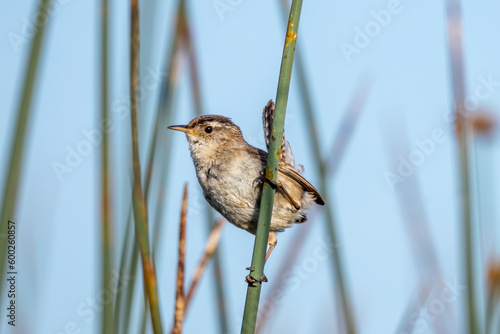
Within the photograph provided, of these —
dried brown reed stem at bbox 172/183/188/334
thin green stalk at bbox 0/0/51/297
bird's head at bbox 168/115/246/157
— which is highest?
bird's head at bbox 168/115/246/157

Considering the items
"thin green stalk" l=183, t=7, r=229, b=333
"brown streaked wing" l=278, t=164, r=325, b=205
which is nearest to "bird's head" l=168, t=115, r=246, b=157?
"brown streaked wing" l=278, t=164, r=325, b=205

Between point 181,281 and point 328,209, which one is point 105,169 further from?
point 328,209

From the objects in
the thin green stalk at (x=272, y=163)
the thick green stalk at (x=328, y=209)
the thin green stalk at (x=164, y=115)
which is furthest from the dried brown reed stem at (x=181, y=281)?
the thick green stalk at (x=328, y=209)

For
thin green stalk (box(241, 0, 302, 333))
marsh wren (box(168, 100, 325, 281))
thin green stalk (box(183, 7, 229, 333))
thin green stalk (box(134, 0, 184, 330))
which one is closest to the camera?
thin green stalk (box(241, 0, 302, 333))

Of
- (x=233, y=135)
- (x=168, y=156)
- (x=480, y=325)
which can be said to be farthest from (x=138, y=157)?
(x=233, y=135)

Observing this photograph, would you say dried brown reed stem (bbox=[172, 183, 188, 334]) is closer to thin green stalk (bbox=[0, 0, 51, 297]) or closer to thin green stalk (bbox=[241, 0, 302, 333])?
thin green stalk (bbox=[241, 0, 302, 333])

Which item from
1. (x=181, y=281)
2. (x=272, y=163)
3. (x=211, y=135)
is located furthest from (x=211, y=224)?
(x=211, y=135)

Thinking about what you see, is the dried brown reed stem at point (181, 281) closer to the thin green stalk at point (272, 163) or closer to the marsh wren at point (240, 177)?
the thin green stalk at point (272, 163)

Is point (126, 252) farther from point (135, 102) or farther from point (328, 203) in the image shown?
point (328, 203)
